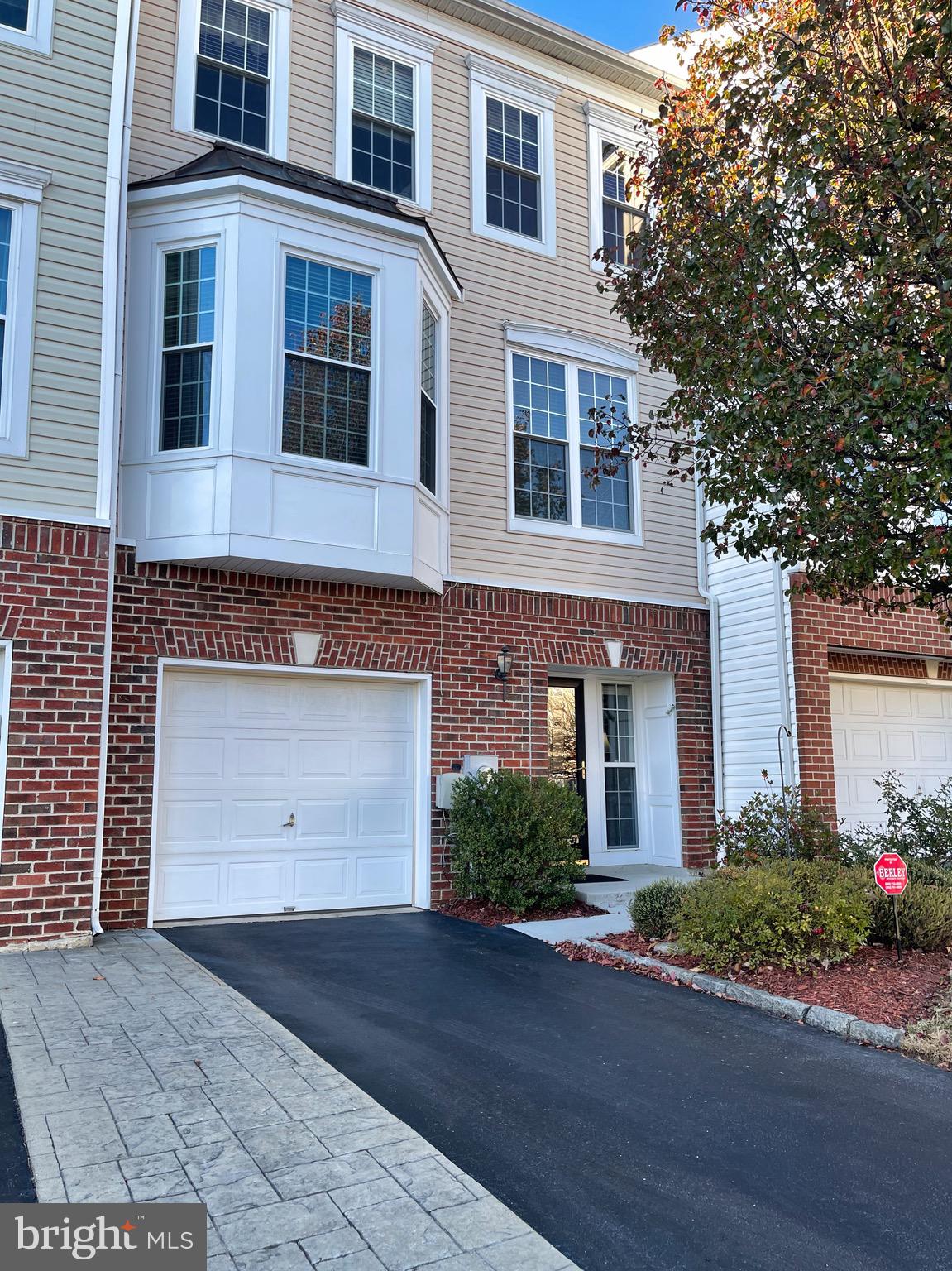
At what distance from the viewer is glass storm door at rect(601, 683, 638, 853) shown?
11781 millimetres

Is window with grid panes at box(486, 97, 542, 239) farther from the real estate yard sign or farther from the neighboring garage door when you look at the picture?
the real estate yard sign

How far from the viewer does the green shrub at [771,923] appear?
265 inches

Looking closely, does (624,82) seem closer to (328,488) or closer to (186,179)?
(186,179)

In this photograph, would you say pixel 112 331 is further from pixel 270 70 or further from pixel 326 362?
pixel 270 70

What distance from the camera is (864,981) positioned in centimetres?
645

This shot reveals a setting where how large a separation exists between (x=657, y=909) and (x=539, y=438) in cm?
572

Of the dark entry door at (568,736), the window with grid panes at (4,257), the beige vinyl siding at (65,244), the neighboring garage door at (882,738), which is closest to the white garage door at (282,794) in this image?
the beige vinyl siding at (65,244)

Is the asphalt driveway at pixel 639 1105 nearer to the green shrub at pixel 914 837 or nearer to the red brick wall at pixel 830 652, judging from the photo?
the green shrub at pixel 914 837

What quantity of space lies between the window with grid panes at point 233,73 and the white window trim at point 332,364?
1.97 meters

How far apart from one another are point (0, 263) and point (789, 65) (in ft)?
20.0

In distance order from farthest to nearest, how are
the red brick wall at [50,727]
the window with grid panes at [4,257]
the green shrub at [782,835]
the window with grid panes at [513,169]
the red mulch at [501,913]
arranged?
the window with grid panes at [513,169] < the green shrub at [782,835] < the red mulch at [501,913] < the window with grid panes at [4,257] < the red brick wall at [50,727]

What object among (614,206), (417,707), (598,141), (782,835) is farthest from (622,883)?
Result: (598,141)

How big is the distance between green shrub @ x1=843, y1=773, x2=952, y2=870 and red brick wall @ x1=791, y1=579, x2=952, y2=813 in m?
0.94

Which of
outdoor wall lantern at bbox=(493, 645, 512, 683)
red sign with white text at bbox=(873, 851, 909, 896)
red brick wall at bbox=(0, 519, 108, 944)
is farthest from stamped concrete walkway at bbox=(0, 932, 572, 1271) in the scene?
outdoor wall lantern at bbox=(493, 645, 512, 683)
